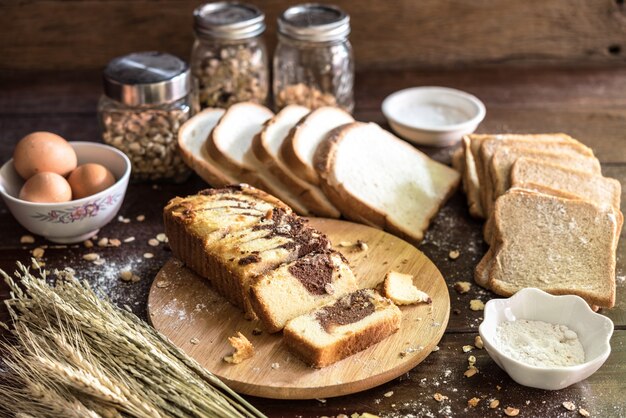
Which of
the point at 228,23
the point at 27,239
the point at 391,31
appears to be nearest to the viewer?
the point at 27,239

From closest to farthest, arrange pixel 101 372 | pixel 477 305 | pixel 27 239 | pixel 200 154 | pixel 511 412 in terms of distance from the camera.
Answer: pixel 101 372 < pixel 511 412 < pixel 477 305 < pixel 27 239 < pixel 200 154

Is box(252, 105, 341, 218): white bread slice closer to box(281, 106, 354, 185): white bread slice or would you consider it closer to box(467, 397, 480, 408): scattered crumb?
box(281, 106, 354, 185): white bread slice

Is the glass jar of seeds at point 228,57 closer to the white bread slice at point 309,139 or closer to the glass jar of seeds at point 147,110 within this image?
the glass jar of seeds at point 147,110

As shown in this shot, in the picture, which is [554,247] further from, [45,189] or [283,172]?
[45,189]

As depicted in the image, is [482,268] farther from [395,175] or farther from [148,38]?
[148,38]

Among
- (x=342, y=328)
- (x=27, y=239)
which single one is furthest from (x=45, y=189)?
(x=342, y=328)

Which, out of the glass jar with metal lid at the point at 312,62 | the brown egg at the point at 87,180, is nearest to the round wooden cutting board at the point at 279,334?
the brown egg at the point at 87,180
